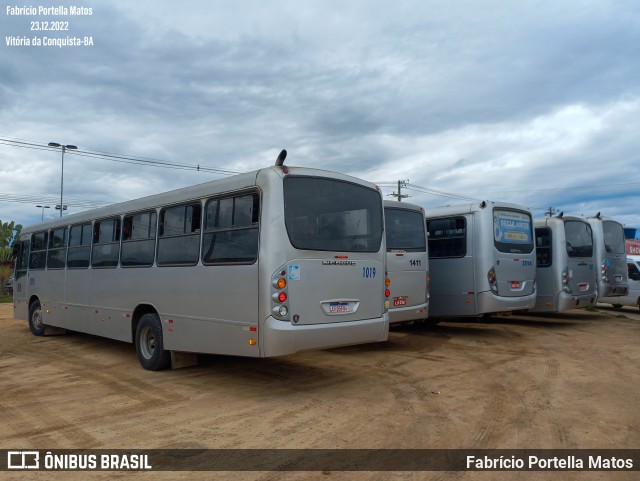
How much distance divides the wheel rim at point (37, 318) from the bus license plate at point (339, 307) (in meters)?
9.41

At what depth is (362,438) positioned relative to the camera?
5.13m

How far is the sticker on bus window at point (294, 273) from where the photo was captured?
6.44 meters

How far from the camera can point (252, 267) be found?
6.49 meters

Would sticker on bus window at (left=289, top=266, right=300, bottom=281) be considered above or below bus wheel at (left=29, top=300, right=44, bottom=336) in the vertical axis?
above

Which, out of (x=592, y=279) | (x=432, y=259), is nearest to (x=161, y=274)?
(x=432, y=259)

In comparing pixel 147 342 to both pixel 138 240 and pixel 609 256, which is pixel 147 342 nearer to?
pixel 138 240

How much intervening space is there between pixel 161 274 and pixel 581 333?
9.88 metres

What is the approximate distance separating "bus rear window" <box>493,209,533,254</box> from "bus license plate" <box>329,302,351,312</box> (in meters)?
5.96

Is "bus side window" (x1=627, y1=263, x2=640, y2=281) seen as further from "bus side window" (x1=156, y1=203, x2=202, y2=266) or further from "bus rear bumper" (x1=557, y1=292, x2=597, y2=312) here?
"bus side window" (x1=156, y1=203, x2=202, y2=266)

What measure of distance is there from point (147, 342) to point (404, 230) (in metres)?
5.59

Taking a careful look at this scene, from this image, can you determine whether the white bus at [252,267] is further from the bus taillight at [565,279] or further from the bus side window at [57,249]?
the bus taillight at [565,279]

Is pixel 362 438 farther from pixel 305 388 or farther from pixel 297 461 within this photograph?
pixel 305 388

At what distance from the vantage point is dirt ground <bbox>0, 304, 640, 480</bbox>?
5059 millimetres

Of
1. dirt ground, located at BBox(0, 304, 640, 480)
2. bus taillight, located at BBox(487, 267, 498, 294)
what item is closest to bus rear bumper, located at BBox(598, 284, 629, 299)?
dirt ground, located at BBox(0, 304, 640, 480)
